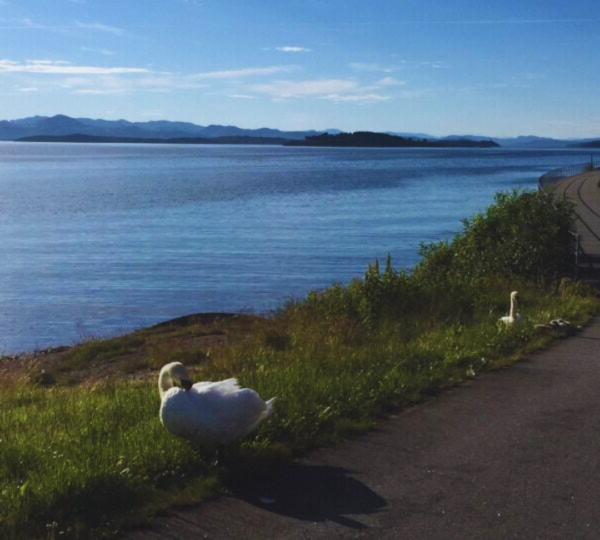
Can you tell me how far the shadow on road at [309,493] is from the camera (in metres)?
5.49

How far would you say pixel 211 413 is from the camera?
5.99 meters

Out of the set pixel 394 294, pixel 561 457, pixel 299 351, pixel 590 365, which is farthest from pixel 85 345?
pixel 561 457

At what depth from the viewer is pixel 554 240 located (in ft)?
62.1

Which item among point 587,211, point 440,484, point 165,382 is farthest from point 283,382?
point 587,211

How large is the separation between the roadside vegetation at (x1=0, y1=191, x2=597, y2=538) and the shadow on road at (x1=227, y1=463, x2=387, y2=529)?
0.58ft

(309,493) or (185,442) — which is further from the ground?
(185,442)

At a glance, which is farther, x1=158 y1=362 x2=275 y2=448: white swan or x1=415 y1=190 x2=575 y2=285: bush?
x1=415 y1=190 x2=575 y2=285: bush

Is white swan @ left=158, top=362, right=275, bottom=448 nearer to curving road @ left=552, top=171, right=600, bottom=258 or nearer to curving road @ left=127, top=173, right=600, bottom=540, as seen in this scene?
curving road @ left=127, top=173, right=600, bottom=540

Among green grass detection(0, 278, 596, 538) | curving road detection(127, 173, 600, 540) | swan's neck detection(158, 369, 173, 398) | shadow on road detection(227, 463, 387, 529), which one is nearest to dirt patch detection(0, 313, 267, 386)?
green grass detection(0, 278, 596, 538)

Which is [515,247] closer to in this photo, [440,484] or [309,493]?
[440,484]

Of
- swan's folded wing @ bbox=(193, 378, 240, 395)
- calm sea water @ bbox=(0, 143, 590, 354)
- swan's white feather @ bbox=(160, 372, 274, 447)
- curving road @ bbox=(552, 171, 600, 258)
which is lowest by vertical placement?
calm sea water @ bbox=(0, 143, 590, 354)

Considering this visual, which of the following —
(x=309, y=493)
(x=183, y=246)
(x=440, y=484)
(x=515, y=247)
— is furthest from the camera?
(x=183, y=246)

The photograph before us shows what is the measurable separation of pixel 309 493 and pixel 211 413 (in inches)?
33.6

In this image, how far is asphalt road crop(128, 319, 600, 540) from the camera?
A: 525cm
